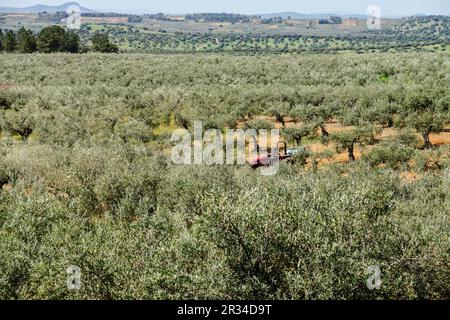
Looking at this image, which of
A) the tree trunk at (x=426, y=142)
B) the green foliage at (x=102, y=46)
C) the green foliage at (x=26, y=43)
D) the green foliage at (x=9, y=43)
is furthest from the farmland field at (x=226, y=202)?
the green foliage at (x=9, y=43)

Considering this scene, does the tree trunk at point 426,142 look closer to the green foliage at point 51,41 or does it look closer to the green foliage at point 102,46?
the green foliage at point 102,46

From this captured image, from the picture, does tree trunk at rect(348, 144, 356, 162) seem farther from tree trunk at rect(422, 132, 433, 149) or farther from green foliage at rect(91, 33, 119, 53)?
green foliage at rect(91, 33, 119, 53)

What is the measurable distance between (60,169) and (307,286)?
17.9 metres

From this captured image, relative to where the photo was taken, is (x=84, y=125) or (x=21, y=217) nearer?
(x=21, y=217)

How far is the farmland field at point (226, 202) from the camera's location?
1230 cm

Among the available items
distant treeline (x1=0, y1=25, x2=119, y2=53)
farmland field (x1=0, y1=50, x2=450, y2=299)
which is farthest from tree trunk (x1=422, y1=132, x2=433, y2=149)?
distant treeline (x1=0, y1=25, x2=119, y2=53)

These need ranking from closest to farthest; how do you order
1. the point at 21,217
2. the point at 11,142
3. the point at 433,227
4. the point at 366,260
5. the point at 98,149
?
the point at 366,260 → the point at 433,227 → the point at 21,217 → the point at 98,149 → the point at 11,142

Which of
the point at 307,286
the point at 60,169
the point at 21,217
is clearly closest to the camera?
the point at 307,286

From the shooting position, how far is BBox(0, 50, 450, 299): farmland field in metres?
12.3

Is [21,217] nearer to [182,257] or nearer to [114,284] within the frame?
[114,284]

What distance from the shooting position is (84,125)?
42062 mm

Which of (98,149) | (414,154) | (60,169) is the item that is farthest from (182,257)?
(414,154)

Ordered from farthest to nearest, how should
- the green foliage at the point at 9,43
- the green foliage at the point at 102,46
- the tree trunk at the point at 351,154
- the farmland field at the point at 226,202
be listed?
the green foliage at the point at 102,46
the green foliage at the point at 9,43
the tree trunk at the point at 351,154
the farmland field at the point at 226,202
